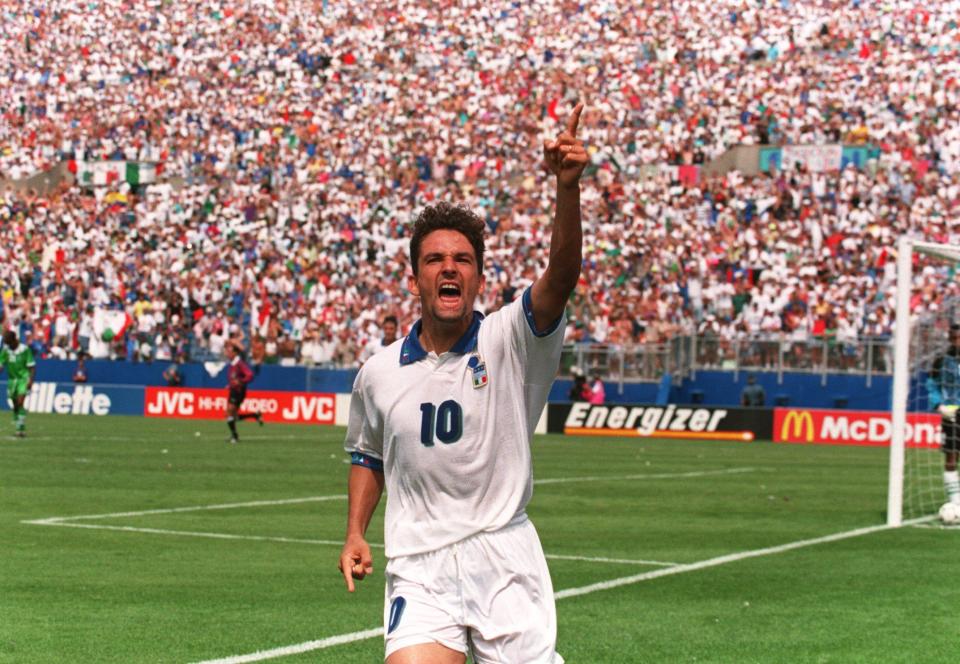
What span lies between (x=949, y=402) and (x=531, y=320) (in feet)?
46.6

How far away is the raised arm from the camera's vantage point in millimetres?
4594

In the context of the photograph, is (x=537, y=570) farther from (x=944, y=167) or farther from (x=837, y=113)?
(x=837, y=113)

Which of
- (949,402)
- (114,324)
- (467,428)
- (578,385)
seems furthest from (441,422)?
(114,324)

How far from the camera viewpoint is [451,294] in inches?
200

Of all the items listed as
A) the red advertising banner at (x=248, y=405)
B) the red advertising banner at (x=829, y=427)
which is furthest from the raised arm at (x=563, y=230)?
the red advertising banner at (x=248, y=405)

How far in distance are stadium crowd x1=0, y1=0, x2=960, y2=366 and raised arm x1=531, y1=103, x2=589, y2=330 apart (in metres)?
30.6

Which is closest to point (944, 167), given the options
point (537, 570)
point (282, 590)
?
point (282, 590)

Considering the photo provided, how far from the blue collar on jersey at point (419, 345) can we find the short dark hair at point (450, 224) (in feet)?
0.63

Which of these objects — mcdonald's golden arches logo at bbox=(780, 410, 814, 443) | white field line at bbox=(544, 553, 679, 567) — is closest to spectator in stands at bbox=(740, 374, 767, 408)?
mcdonald's golden arches logo at bbox=(780, 410, 814, 443)

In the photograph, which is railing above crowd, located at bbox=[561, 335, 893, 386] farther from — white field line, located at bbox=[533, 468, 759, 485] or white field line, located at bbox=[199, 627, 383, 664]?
white field line, located at bbox=[199, 627, 383, 664]

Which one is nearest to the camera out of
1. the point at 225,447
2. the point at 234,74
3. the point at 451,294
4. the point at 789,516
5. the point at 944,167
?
the point at 451,294

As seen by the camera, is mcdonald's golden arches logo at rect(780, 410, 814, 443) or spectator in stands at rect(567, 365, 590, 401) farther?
spectator in stands at rect(567, 365, 590, 401)

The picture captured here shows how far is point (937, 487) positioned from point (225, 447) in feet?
43.2

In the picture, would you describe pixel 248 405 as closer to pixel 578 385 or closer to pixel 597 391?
pixel 578 385
